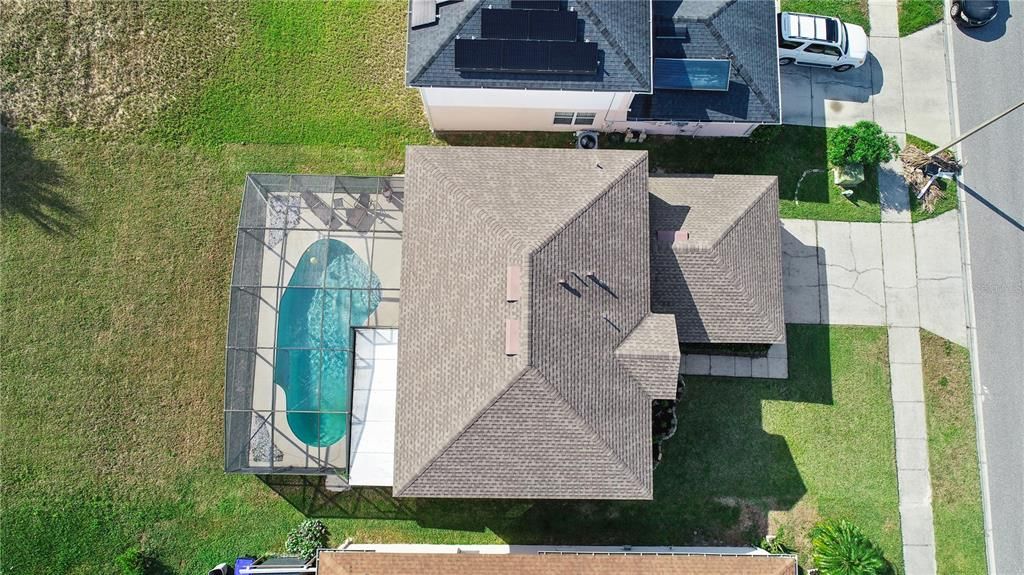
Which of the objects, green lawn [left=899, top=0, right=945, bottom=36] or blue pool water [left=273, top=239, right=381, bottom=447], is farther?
green lawn [left=899, top=0, right=945, bottom=36]

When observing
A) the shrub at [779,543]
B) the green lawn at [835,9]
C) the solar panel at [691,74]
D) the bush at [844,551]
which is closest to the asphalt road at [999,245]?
the green lawn at [835,9]

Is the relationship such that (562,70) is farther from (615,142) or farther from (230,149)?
(230,149)

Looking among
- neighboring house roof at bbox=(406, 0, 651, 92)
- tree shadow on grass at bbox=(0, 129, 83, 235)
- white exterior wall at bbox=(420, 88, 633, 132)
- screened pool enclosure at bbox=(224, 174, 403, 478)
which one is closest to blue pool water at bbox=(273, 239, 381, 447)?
screened pool enclosure at bbox=(224, 174, 403, 478)

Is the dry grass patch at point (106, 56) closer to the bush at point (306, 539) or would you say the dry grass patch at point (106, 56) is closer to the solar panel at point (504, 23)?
the solar panel at point (504, 23)

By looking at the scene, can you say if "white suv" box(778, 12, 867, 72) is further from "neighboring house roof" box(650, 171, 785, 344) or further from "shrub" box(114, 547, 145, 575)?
"shrub" box(114, 547, 145, 575)

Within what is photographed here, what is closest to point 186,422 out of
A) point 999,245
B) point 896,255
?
point 896,255

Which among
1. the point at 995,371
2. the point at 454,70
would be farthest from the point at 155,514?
the point at 995,371
